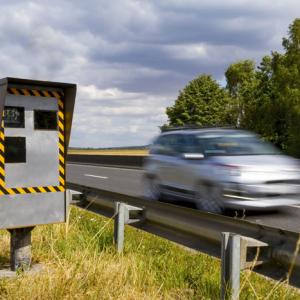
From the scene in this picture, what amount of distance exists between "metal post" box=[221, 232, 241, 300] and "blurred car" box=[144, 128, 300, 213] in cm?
529

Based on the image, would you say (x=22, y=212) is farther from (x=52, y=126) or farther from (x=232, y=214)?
(x=232, y=214)

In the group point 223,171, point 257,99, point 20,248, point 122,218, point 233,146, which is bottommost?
point 20,248

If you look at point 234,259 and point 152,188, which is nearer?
point 234,259

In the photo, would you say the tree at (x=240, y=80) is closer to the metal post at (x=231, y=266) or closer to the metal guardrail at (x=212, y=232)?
the metal guardrail at (x=212, y=232)

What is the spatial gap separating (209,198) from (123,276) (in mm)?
5220

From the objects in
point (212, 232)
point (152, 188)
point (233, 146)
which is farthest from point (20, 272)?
point (152, 188)

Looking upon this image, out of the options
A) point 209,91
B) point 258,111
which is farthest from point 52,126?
point 209,91

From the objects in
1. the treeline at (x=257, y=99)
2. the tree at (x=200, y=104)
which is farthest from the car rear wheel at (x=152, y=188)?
the tree at (x=200, y=104)

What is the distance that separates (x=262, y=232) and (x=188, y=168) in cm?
634

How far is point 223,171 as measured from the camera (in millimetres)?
9867

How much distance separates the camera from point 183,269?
5.71 meters

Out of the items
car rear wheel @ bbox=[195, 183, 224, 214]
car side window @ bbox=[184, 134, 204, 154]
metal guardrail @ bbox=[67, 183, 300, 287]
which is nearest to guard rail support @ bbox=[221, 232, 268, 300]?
metal guardrail @ bbox=[67, 183, 300, 287]

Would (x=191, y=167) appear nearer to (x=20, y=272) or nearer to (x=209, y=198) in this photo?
(x=209, y=198)

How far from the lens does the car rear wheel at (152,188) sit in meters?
Answer: 12.3
